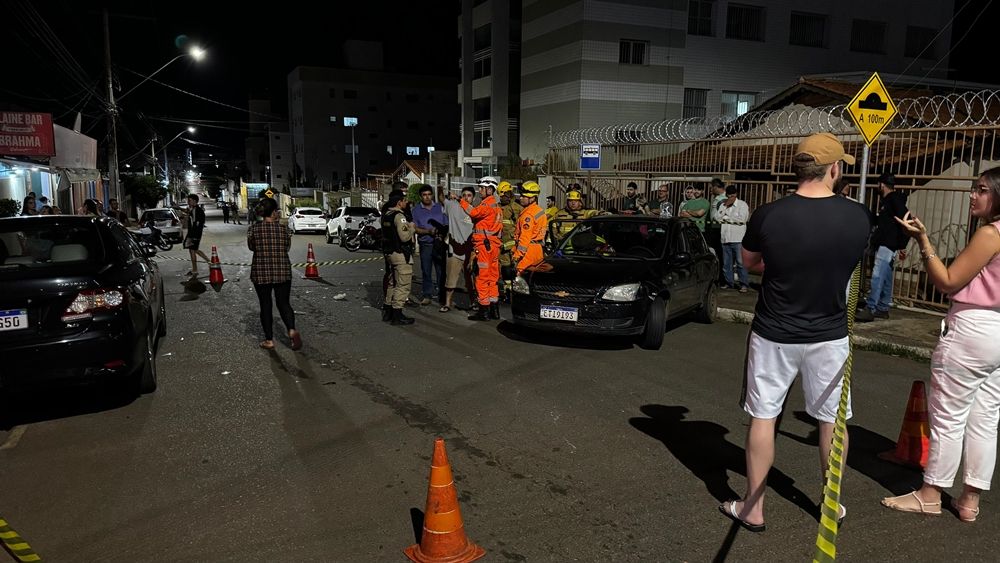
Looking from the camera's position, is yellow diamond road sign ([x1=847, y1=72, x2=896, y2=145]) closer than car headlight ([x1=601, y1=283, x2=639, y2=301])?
No

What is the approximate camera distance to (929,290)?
9.35 m

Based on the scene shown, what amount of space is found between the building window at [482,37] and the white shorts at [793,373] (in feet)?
128

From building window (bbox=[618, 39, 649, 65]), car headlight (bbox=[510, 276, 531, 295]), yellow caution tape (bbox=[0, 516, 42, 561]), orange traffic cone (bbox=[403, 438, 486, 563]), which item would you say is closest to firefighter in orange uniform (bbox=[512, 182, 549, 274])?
car headlight (bbox=[510, 276, 531, 295])

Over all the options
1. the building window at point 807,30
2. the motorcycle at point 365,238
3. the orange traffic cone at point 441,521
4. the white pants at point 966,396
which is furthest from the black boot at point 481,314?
the building window at point 807,30

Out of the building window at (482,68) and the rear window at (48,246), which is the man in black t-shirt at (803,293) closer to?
the rear window at (48,246)

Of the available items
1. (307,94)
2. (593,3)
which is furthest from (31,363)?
(307,94)

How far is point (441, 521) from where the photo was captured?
313 cm

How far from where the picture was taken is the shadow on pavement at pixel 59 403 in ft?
17.5

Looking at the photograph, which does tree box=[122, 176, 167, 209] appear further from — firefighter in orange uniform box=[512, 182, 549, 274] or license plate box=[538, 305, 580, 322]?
license plate box=[538, 305, 580, 322]

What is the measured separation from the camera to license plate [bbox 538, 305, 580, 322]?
23.6 feet

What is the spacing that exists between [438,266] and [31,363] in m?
6.29

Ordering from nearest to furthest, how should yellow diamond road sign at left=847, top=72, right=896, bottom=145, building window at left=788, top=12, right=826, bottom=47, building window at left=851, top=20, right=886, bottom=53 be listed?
1. yellow diamond road sign at left=847, top=72, right=896, bottom=145
2. building window at left=788, top=12, right=826, bottom=47
3. building window at left=851, top=20, right=886, bottom=53

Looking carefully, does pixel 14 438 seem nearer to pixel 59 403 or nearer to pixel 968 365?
pixel 59 403

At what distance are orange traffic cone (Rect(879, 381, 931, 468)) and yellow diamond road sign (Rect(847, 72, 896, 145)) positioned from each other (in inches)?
180
